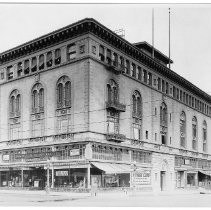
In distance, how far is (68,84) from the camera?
4266 centimetres

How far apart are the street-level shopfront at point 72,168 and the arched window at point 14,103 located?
14.6ft

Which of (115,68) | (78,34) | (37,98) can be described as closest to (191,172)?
(115,68)

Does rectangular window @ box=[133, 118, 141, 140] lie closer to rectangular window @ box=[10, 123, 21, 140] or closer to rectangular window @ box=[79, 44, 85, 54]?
rectangular window @ box=[79, 44, 85, 54]

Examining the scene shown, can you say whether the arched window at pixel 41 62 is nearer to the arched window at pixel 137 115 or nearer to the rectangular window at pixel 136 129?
the arched window at pixel 137 115

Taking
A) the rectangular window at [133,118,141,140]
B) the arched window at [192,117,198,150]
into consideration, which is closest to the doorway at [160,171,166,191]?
the rectangular window at [133,118,141,140]

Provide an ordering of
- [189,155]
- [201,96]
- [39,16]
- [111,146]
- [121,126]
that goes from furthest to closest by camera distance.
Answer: [201,96] → [189,155] → [121,126] → [111,146] → [39,16]

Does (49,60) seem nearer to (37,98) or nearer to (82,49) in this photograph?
(37,98)

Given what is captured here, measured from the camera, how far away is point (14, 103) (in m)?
48.9

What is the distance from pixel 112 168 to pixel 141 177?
26.5 ft

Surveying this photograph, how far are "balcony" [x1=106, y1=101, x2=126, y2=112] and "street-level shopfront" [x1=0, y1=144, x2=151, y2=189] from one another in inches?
161

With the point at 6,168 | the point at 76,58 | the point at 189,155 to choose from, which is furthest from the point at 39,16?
the point at 189,155

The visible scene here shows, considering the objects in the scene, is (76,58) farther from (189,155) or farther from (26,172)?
(189,155)

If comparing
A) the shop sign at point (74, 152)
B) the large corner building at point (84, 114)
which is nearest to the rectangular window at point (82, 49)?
the large corner building at point (84, 114)

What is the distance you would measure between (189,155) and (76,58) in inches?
1102
